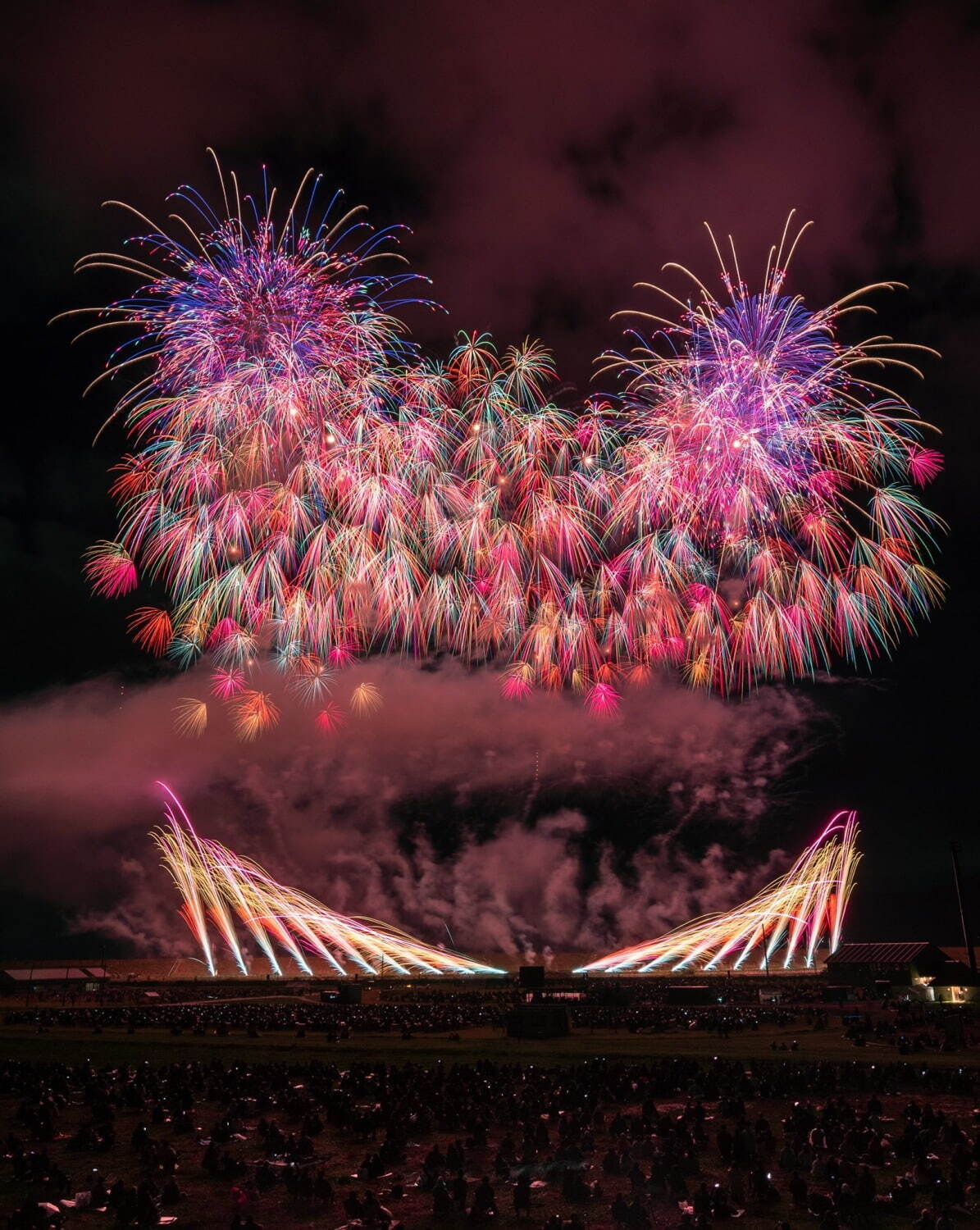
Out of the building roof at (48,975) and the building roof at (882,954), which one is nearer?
the building roof at (882,954)

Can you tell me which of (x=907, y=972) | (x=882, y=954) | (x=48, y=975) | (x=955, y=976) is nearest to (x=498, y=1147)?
(x=955, y=976)

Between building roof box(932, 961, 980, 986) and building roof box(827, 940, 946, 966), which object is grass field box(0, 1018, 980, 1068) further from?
building roof box(827, 940, 946, 966)

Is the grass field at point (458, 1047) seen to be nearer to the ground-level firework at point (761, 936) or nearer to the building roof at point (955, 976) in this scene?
the building roof at point (955, 976)

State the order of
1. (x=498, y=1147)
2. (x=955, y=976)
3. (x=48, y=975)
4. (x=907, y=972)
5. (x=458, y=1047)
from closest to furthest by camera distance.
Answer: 1. (x=498, y=1147)
2. (x=458, y=1047)
3. (x=955, y=976)
4. (x=907, y=972)
5. (x=48, y=975)

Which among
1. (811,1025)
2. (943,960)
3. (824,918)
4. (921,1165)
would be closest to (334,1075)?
(921,1165)

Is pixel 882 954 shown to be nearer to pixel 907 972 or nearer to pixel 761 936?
pixel 907 972

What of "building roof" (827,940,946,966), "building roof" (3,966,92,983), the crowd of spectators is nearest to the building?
"building roof" (827,940,946,966)

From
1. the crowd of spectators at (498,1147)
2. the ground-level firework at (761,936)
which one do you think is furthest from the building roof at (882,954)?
the crowd of spectators at (498,1147)
